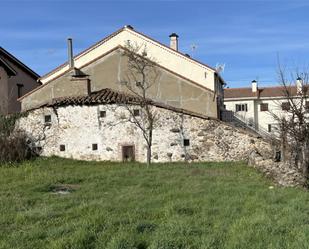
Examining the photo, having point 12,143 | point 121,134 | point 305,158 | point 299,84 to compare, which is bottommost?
point 305,158

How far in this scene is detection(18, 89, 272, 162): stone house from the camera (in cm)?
2591

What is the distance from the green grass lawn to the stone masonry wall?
10.6 metres

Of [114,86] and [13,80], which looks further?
[13,80]

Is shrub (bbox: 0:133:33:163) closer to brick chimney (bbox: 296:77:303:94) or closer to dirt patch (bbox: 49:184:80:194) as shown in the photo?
dirt patch (bbox: 49:184:80:194)

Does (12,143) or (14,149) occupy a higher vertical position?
(12,143)

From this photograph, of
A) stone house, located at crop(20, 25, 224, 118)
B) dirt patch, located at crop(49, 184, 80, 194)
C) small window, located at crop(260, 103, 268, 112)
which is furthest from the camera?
small window, located at crop(260, 103, 268, 112)

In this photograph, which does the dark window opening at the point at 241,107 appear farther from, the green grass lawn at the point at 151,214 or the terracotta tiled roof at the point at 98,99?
the green grass lawn at the point at 151,214

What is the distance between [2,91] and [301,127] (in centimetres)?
2291

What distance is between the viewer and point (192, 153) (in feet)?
85.4

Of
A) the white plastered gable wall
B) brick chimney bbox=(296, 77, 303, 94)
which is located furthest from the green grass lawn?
the white plastered gable wall

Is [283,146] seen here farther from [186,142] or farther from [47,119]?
[47,119]

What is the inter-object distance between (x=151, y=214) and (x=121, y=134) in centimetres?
1687

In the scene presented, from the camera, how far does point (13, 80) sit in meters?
36.9

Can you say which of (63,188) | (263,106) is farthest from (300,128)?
(263,106)
